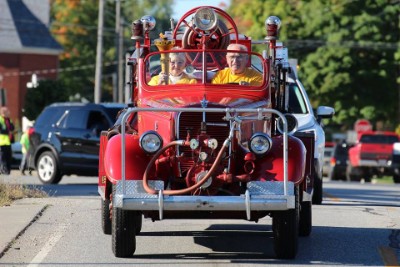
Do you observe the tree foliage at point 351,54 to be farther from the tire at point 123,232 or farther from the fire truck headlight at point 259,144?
the tire at point 123,232

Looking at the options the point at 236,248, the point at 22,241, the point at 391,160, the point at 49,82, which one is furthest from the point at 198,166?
the point at 49,82

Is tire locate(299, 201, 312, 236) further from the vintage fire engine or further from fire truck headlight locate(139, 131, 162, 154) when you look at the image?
fire truck headlight locate(139, 131, 162, 154)

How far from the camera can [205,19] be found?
13.1 metres

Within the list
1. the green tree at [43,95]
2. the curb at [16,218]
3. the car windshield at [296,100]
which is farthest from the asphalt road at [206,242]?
the green tree at [43,95]

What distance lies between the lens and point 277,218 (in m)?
11.5

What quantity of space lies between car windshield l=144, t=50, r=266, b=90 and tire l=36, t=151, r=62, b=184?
1271cm

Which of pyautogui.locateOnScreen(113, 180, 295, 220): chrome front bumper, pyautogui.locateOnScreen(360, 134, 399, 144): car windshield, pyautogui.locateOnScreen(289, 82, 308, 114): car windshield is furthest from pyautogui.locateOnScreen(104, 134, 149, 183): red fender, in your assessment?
pyautogui.locateOnScreen(360, 134, 399, 144): car windshield

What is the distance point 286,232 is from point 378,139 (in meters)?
31.4

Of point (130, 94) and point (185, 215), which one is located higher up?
A: point (130, 94)

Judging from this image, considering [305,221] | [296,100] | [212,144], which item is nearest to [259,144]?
[212,144]

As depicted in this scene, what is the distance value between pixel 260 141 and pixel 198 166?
2.12 ft

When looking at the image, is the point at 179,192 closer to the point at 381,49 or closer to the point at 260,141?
the point at 260,141

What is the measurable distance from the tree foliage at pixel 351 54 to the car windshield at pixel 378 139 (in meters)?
13.2

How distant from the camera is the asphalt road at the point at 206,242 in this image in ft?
37.8
